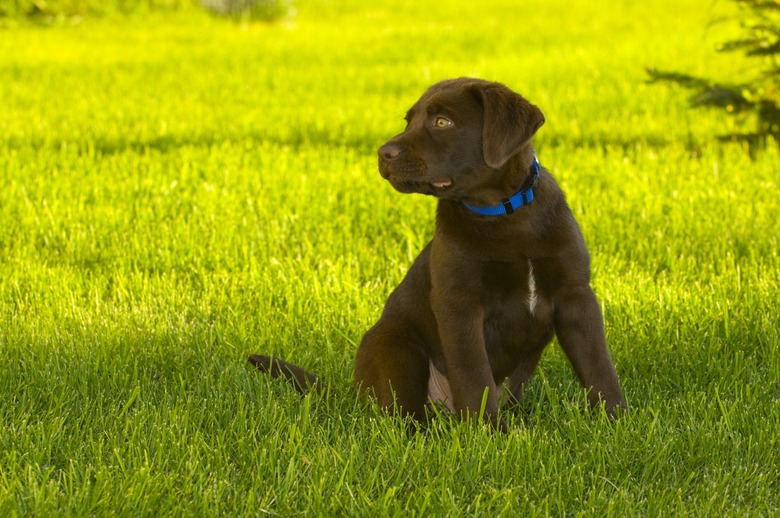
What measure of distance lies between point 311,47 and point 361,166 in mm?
7767

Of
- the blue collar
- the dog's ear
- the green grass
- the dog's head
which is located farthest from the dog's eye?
Result: the green grass

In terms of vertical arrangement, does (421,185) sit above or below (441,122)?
below

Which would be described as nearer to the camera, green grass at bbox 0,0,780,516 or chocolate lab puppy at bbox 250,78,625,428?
green grass at bbox 0,0,780,516

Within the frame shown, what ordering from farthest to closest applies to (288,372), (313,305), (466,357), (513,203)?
(313,305) → (288,372) → (513,203) → (466,357)

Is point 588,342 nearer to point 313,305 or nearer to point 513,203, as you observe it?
point 513,203

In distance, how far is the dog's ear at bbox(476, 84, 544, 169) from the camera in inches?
145

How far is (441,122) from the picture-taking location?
12.5ft

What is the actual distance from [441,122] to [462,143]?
0.35 feet

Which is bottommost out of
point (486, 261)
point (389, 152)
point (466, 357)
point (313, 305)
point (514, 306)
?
point (313, 305)

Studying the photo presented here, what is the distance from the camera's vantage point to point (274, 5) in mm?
18672

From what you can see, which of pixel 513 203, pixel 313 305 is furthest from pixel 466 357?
pixel 313 305

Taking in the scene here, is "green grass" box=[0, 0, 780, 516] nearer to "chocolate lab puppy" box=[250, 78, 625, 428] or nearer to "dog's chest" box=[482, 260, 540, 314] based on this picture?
"chocolate lab puppy" box=[250, 78, 625, 428]

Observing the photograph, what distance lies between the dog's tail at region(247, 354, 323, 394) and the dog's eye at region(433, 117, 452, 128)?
1.04 metres

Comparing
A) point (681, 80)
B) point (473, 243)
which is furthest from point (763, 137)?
point (473, 243)
